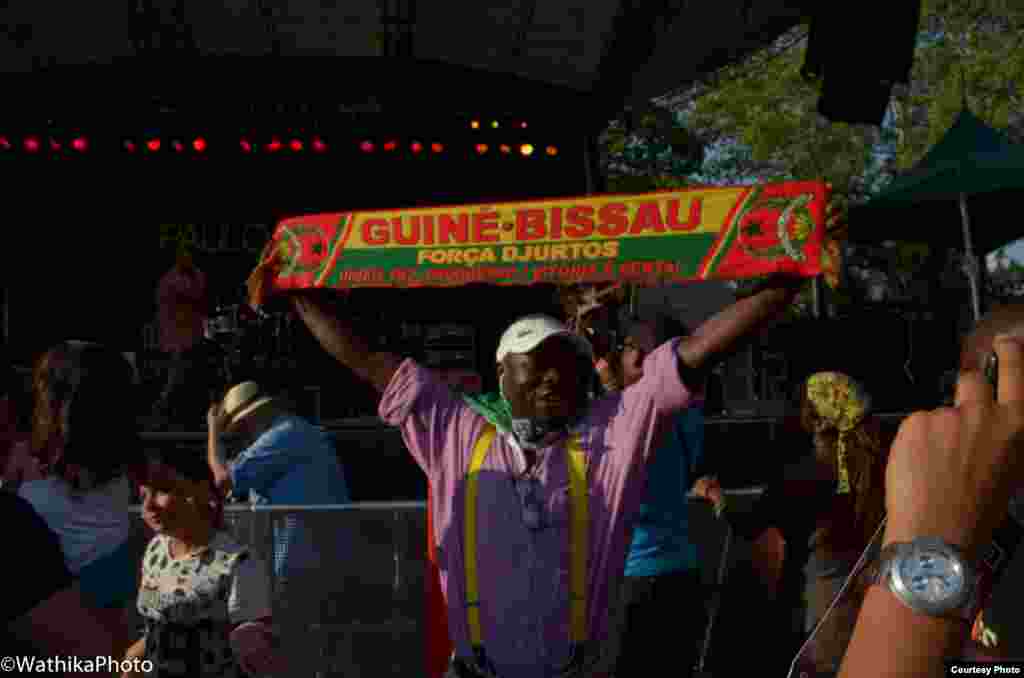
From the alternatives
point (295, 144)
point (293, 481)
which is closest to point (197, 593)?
point (293, 481)

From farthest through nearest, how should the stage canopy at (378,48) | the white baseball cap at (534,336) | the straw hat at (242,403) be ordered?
the stage canopy at (378,48)
the straw hat at (242,403)
the white baseball cap at (534,336)

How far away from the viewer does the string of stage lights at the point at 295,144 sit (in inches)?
442

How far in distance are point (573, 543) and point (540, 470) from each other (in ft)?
0.68

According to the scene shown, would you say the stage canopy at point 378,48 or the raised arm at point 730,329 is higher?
the stage canopy at point 378,48

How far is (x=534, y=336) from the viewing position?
9.76 feet

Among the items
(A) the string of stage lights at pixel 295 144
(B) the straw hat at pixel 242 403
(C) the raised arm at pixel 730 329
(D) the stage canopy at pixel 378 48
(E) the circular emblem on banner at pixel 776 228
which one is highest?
(D) the stage canopy at pixel 378 48

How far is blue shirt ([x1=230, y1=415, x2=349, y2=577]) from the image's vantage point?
14.8 feet

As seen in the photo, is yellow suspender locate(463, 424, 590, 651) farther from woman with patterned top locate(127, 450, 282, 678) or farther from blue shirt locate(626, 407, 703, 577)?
blue shirt locate(626, 407, 703, 577)

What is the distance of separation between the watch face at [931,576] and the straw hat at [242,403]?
3907mm

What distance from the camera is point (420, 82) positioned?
11422mm

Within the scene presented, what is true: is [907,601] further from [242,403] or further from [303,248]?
[242,403]

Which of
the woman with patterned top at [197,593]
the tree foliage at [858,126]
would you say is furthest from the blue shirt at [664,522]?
the tree foliage at [858,126]

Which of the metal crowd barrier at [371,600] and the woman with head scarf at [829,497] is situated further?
the metal crowd barrier at [371,600]

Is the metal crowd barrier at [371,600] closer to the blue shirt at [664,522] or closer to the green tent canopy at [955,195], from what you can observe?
the blue shirt at [664,522]
